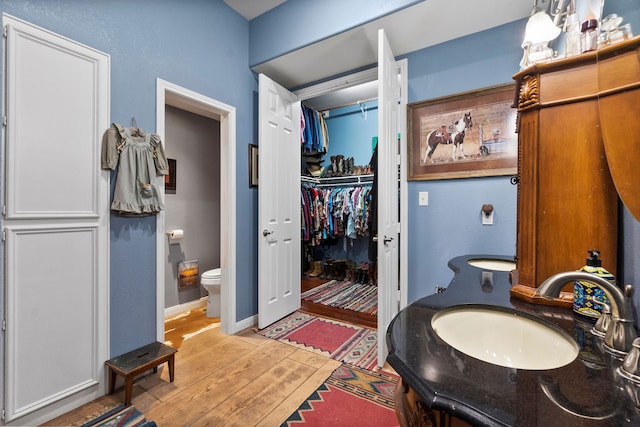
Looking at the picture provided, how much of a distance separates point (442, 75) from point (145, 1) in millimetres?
2164

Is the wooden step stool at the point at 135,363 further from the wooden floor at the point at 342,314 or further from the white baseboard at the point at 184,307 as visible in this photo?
the wooden floor at the point at 342,314

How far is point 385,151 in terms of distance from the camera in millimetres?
1859

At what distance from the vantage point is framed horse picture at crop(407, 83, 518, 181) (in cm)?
196

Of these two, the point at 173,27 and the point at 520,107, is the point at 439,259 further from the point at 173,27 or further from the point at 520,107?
the point at 173,27

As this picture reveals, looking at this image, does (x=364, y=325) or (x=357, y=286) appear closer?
(x=364, y=325)

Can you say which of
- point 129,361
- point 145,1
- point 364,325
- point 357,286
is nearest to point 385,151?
point 364,325

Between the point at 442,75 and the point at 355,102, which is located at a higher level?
the point at 355,102

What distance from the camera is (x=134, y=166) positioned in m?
1.72

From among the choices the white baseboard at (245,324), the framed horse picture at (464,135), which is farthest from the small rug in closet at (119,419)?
the framed horse picture at (464,135)

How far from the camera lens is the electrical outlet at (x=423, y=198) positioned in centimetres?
224

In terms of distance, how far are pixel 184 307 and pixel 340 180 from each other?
2.57m

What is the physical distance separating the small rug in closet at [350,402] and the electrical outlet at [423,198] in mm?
1294

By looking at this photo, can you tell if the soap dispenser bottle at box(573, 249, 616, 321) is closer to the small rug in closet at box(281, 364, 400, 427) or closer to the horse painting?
the small rug in closet at box(281, 364, 400, 427)

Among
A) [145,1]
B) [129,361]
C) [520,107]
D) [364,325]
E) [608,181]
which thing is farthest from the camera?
[364,325]
